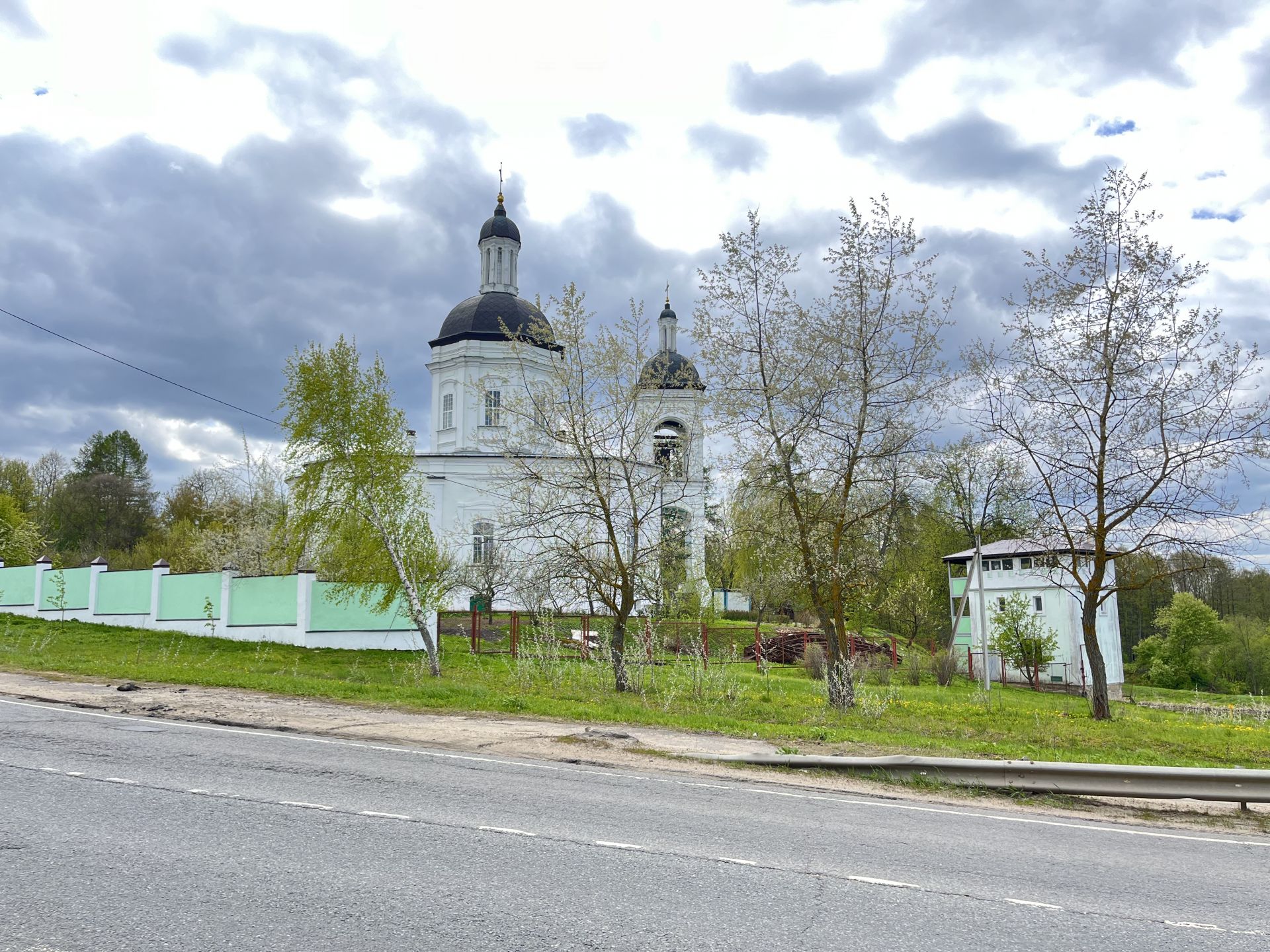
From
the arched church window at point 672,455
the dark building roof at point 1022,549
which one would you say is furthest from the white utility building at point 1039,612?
the arched church window at point 672,455

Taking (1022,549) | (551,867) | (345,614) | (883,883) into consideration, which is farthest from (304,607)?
(1022,549)

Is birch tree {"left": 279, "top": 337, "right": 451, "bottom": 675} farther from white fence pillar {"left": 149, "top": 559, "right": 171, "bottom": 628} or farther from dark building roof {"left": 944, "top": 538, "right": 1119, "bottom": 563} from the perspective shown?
dark building roof {"left": 944, "top": 538, "right": 1119, "bottom": 563}

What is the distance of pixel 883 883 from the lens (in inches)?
231

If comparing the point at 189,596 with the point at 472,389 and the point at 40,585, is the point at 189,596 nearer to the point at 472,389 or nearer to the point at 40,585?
the point at 40,585

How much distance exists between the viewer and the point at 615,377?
773 inches

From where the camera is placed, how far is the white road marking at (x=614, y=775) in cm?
832

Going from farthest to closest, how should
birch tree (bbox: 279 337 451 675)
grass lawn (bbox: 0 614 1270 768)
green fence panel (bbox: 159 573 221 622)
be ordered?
green fence panel (bbox: 159 573 221 622) → birch tree (bbox: 279 337 451 675) → grass lawn (bbox: 0 614 1270 768)

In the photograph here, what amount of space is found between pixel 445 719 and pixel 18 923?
9626 mm

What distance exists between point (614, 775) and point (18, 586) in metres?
32.7

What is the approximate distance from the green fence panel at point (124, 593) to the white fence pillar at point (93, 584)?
8cm

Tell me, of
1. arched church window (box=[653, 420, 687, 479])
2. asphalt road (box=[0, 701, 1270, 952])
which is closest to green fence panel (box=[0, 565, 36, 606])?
arched church window (box=[653, 420, 687, 479])

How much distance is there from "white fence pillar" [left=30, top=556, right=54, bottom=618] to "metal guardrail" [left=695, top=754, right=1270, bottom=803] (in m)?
31.8

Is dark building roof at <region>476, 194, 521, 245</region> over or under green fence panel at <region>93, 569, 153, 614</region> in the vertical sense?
over

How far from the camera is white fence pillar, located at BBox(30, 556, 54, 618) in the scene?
3272 centimetres
